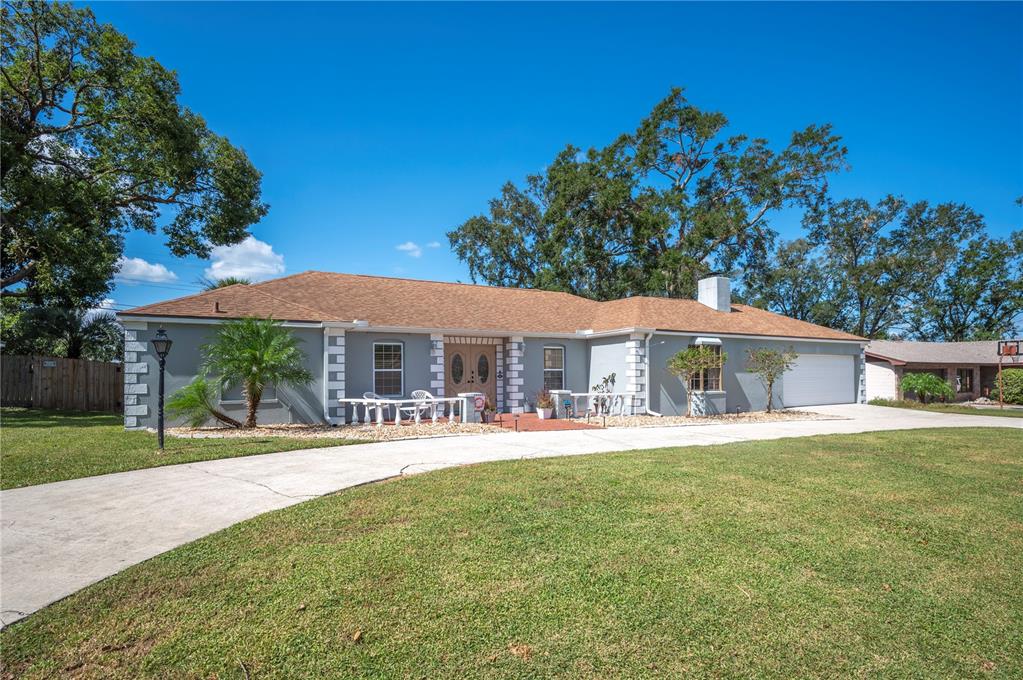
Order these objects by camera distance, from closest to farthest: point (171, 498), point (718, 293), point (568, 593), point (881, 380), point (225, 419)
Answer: point (568, 593)
point (171, 498)
point (225, 419)
point (718, 293)
point (881, 380)

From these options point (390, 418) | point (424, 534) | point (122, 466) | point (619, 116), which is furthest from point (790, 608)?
point (619, 116)

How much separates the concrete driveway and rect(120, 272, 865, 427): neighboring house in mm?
4647

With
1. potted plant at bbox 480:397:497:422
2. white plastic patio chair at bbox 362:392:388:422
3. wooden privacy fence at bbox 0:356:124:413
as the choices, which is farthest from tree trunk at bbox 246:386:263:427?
wooden privacy fence at bbox 0:356:124:413

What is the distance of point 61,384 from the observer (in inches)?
739

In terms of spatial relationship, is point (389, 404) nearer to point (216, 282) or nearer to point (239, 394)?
point (239, 394)

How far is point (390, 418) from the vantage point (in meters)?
15.5

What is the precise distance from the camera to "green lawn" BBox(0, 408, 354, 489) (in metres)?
7.52

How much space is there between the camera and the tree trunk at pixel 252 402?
489 inches

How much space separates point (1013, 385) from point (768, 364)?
1630cm

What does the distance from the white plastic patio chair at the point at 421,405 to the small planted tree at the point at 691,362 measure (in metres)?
8.03

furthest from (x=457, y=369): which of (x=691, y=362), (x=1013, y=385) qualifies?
(x=1013, y=385)

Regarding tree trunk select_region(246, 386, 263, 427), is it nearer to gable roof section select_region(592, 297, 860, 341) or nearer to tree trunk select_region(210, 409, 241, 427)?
tree trunk select_region(210, 409, 241, 427)

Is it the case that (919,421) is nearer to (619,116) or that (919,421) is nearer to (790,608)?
(790,608)

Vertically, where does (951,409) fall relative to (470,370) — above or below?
below
